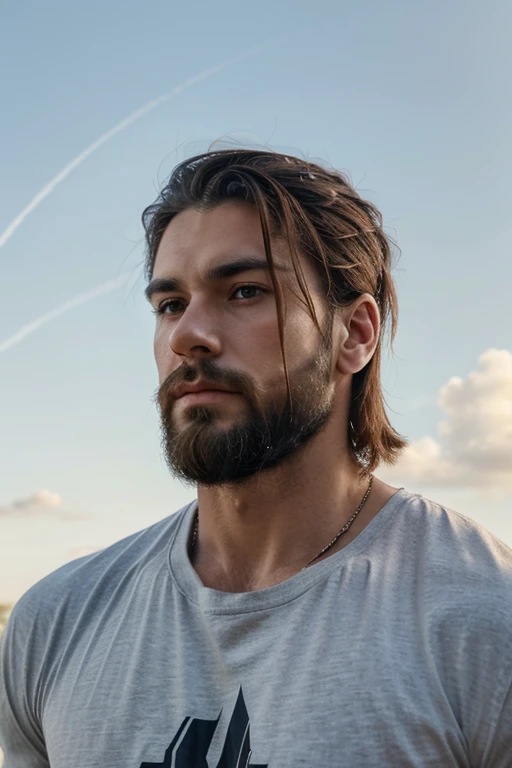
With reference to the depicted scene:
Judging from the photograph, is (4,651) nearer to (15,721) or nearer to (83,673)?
(15,721)

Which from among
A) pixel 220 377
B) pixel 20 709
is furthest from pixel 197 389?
pixel 20 709

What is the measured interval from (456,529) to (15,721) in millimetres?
2096

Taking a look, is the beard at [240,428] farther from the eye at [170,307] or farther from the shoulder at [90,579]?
the shoulder at [90,579]

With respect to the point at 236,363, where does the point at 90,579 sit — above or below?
below

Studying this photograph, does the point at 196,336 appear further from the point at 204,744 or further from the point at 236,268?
the point at 204,744

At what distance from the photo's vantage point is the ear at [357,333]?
149 inches

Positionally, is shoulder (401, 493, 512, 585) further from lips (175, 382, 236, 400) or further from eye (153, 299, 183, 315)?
eye (153, 299, 183, 315)

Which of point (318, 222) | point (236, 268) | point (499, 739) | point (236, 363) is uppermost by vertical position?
point (318, 222)

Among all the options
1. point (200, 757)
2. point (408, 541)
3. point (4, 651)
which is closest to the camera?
point (200, 757)

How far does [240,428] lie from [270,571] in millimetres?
585

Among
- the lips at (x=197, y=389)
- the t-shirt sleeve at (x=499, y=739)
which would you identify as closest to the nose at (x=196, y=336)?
the lips at (x=197, y=389)

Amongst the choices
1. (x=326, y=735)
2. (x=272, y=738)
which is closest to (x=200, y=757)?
(x=272, y=738)

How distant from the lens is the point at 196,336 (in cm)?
334

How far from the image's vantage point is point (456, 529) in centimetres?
328
